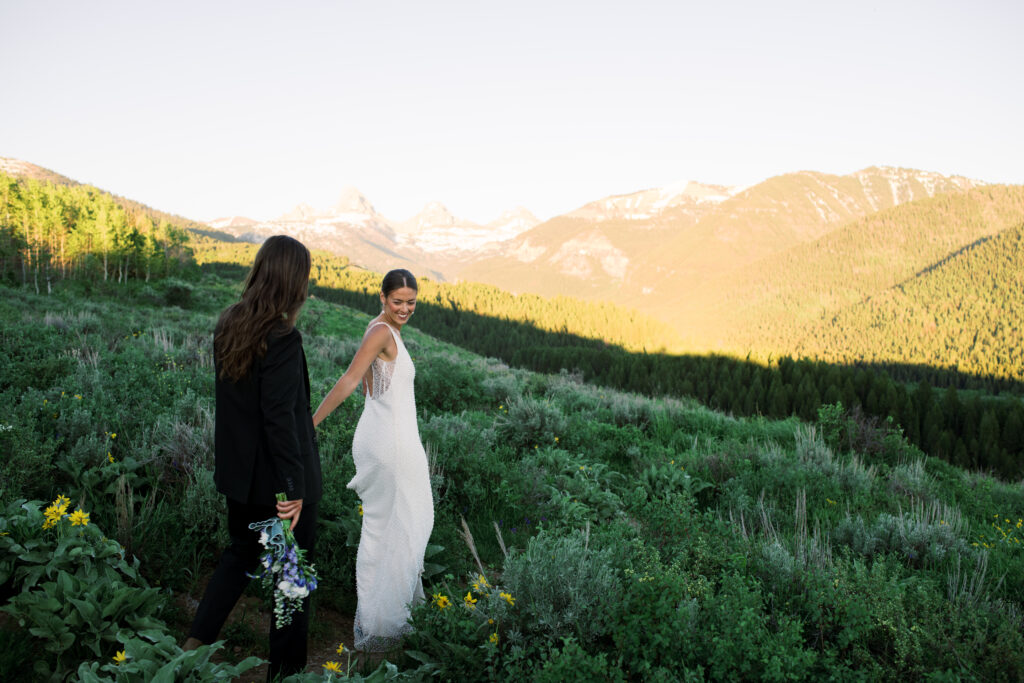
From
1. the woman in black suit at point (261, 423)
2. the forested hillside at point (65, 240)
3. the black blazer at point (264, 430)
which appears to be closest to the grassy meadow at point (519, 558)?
the woman in black suit at point (261, 423)

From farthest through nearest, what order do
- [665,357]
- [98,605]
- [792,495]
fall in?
[665,357] < [792,495] < [98,605]

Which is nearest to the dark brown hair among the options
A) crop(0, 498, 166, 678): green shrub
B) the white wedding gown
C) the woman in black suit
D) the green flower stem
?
the white wedding gown

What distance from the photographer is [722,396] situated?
5216 centimetres

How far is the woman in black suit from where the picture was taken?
100.0 inches

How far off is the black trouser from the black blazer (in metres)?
0.14

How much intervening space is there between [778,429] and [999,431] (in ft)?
140

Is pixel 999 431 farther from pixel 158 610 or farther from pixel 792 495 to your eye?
pixel 158 610

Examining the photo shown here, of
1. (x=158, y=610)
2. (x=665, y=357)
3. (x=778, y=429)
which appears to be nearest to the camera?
(x=158, y=610)

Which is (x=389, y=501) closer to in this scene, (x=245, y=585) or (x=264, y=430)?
(x=245, y=585)

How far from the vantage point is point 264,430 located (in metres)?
2.58

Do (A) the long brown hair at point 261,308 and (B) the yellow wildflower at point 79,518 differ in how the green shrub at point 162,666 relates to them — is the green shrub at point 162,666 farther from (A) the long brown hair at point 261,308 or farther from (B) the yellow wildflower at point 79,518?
(A) the long brown hair at point 261,308

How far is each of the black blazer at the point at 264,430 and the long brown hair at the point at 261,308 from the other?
6 cm

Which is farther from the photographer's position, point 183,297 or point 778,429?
point 183,297

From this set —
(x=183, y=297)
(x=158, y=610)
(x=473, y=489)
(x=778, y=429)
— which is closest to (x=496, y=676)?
(x=158, y=610)
